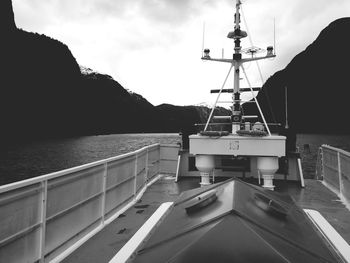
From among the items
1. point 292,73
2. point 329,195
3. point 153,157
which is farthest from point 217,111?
point 292,73

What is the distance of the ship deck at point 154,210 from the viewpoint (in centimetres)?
471

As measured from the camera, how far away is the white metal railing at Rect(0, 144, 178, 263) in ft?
11.0

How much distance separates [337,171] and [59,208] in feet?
28.3

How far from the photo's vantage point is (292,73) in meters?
189

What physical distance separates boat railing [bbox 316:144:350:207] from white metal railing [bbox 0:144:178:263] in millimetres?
5989

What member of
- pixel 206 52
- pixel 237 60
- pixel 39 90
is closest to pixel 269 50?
pixel 237 60

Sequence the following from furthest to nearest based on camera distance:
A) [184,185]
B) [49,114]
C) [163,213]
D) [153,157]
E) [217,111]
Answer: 1. [49,114]
2. [217,111]
3. [153,157]
4. [184,185]
5. [163,213]

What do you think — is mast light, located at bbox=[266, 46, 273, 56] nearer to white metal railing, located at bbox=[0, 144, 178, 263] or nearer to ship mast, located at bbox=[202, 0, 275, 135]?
ship mast, located at bbox=[202, 0, 275, 135]

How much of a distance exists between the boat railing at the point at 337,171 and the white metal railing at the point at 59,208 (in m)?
5.99

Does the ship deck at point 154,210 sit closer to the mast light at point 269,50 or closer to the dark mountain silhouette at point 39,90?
the mast light at point 269,50

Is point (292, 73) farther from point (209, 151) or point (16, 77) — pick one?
point (209, 151)

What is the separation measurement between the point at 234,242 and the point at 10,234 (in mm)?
2982

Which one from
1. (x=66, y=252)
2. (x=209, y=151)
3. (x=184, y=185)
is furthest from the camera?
(x=184, y=185)

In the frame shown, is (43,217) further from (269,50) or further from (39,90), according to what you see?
(39,90)
